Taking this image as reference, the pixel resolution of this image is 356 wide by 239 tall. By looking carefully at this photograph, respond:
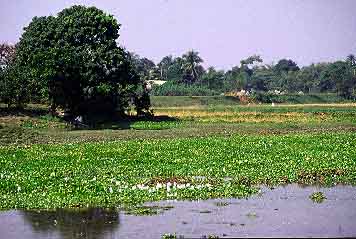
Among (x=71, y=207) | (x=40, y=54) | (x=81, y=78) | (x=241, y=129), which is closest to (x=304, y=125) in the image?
(x=241, y=129)

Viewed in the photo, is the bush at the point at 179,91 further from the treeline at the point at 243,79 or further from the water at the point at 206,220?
the water at the point at 206,220

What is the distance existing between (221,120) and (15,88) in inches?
872

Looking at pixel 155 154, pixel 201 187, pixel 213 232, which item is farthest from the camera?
pixel 155 154

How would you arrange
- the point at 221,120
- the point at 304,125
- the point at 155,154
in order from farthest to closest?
1. the point at 221,120
2. the point at 304,125
3. the point at 155,154

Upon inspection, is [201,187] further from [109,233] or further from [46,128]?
[46,128]

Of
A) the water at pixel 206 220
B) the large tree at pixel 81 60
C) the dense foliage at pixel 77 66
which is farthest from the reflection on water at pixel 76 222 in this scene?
the large tree at pixel 81 60

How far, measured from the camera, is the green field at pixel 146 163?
2194 centimetres

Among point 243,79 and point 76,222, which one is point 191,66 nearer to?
point 243,79

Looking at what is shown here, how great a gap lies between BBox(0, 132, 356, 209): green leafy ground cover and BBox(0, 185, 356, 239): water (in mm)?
1530

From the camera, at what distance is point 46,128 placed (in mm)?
51844

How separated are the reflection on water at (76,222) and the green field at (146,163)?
106 cm

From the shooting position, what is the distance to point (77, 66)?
5831 cm

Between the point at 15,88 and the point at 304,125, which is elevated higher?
the point at 15,88

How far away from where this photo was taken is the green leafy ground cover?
21.7 meters
